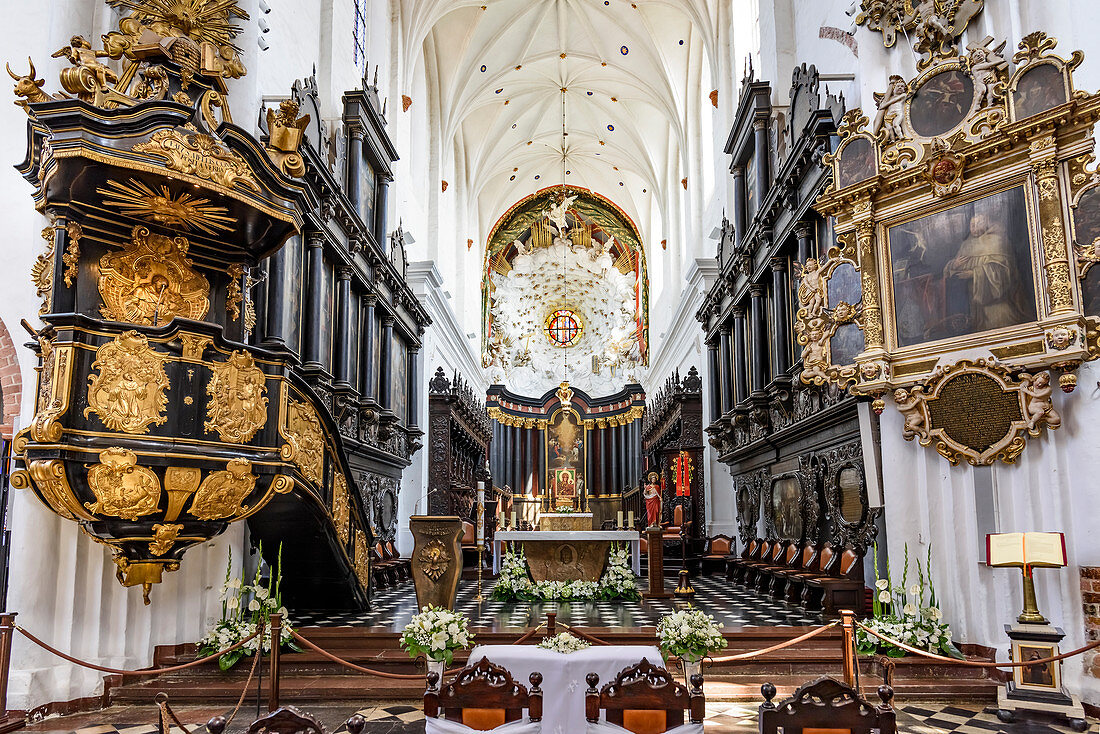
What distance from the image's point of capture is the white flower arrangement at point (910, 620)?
7.44 metres

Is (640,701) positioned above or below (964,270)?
below

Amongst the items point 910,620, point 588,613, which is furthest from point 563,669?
point 588,613

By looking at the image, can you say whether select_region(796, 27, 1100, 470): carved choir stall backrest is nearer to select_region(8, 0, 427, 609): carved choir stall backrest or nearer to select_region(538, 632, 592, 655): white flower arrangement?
select_region(538, 632, 592, 655): white flower arrangement

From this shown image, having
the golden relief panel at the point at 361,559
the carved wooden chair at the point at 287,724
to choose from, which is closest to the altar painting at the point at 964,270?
the golden relief panel at the point at 361,559

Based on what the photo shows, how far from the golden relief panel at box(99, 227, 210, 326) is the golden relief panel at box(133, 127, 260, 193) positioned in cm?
94

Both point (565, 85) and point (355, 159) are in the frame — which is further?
point (565, 85)

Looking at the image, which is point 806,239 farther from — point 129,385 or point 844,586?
point 129,385

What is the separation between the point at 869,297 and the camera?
8.60m

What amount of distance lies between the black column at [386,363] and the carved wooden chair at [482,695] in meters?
11.9

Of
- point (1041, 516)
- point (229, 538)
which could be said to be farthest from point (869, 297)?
point (229, 538)

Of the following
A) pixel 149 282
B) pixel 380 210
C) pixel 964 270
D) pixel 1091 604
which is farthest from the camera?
pixel 380 210

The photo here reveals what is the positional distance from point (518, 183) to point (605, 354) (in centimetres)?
866

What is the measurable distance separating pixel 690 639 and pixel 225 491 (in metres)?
3.96

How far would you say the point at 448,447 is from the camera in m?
20.9
